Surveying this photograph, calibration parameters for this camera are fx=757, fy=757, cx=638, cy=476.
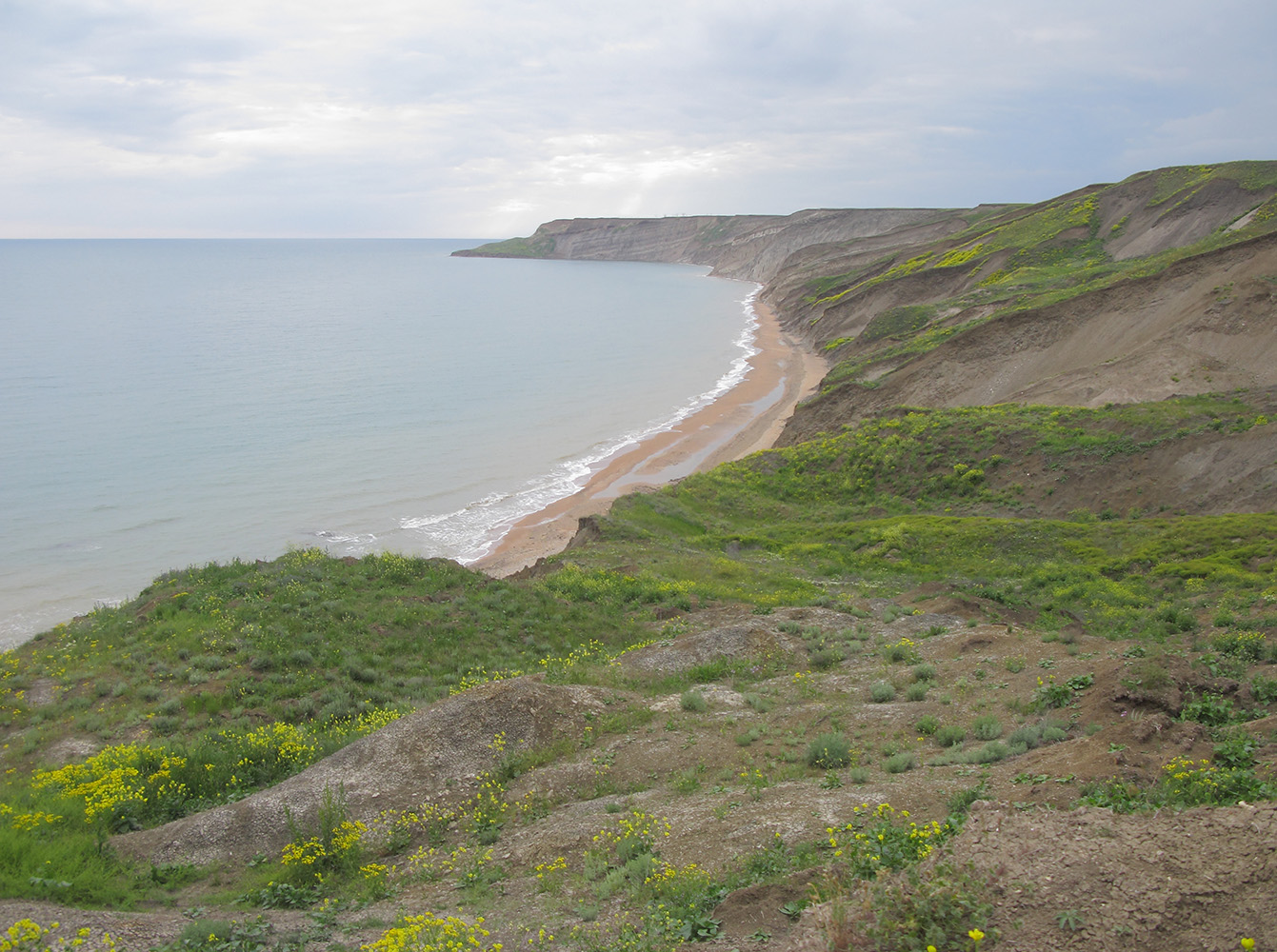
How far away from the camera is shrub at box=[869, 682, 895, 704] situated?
1218 centimetres

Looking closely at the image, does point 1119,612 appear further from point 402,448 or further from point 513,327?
point 513,327

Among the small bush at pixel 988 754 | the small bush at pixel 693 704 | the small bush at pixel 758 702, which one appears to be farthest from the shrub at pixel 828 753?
the small bush at pixel 693 704

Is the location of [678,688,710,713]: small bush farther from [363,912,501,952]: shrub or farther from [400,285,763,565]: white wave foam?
[400,285,763,565]: white wave foam

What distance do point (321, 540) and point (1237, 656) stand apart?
31.9 metres

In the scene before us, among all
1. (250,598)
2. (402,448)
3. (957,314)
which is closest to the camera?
(250,598)

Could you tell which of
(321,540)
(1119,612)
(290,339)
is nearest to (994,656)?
(1119,612)

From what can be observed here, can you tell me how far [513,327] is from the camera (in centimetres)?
10012

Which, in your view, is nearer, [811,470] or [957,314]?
[811,470]

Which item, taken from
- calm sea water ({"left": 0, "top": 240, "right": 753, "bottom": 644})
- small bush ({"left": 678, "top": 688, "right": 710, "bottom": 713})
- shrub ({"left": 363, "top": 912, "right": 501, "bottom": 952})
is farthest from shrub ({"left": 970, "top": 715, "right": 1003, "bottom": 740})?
calm sea water ({"left": 0, "top": 240, "right": 753, "bottom": 644})

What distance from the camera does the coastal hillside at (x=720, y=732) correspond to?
616 cm

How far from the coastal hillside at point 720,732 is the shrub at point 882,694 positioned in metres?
0.06

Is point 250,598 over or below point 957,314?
below

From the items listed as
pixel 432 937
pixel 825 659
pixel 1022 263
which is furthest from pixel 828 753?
pixel 1022 263

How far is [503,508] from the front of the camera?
3853 centimetres
